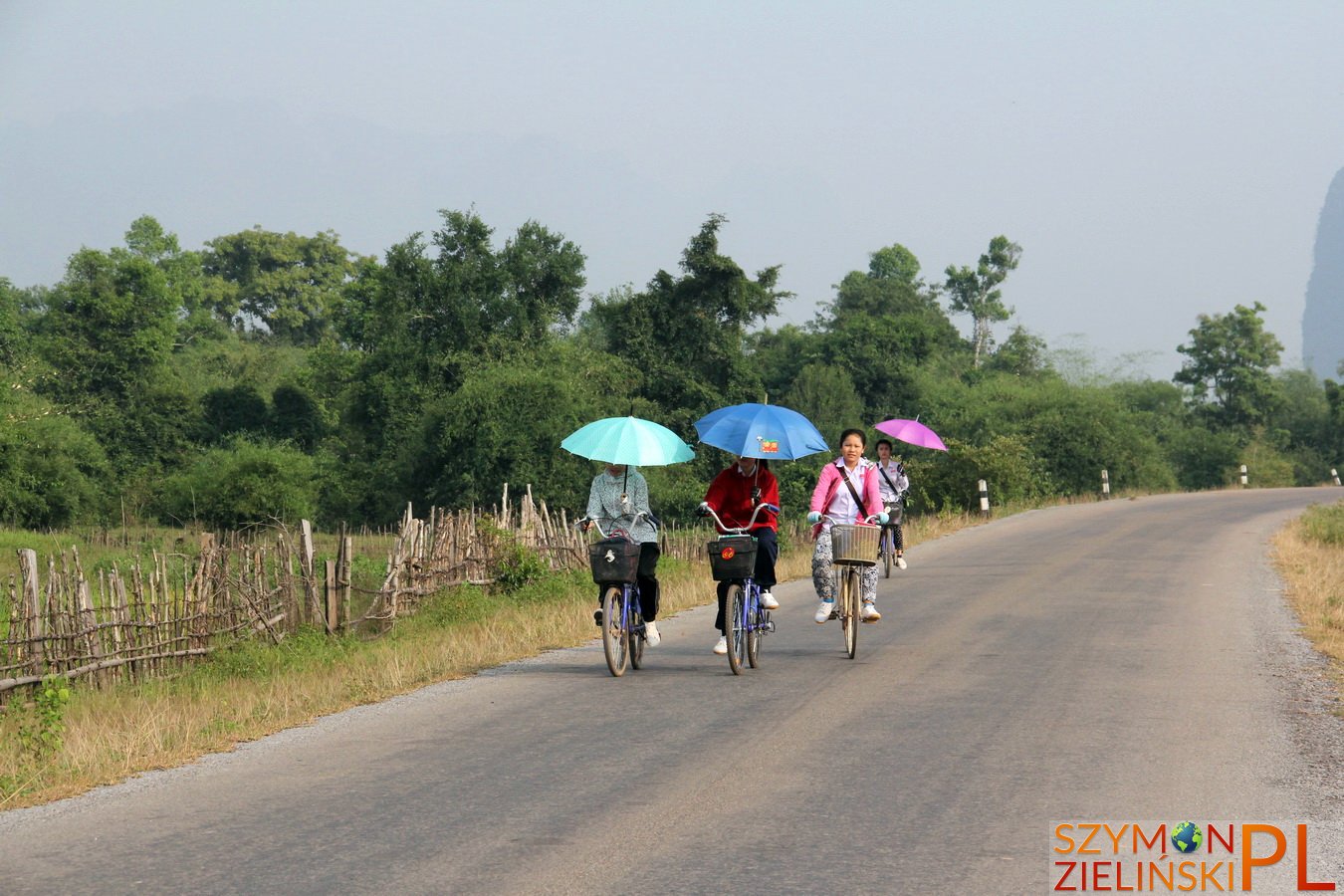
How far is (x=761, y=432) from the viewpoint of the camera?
11633 mm

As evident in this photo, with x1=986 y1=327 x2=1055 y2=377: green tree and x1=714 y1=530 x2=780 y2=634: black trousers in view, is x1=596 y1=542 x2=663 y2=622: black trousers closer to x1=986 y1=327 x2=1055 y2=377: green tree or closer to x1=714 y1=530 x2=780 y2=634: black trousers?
x1=714 y1=530 x2=780 y2=634: black trousers

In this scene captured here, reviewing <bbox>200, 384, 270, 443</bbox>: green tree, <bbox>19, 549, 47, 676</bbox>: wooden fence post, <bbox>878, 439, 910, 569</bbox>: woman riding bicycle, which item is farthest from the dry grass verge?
<bbox>200, 384, 270, 443</bbox>: green tree

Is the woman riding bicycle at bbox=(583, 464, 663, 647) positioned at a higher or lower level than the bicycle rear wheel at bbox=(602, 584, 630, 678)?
higher

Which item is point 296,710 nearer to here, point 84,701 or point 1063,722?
point 84,701

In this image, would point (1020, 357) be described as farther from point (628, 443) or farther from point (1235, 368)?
point (628, 443)

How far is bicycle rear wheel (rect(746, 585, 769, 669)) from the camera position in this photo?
11.6 meters

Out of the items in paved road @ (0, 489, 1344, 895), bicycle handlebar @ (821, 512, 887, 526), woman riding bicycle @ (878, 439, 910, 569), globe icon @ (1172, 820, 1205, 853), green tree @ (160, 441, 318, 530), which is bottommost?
globe icon @ (1172, 820, 1205, 853)

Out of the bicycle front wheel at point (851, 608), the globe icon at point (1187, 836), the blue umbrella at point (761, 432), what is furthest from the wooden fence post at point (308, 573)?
the globe icon at point (1187, 836)

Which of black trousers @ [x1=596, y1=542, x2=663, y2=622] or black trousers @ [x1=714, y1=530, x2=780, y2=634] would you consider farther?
black trousers @ [x1=714, y1=530, x2=780, y2=634]

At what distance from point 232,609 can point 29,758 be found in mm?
5854

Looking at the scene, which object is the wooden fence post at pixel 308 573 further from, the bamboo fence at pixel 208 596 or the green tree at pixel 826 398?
the green tree at pixel 826 398

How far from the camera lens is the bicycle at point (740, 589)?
1120 centimetres

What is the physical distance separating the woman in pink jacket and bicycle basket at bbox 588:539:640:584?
1977 millimetres

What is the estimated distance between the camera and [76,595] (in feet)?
40.4
